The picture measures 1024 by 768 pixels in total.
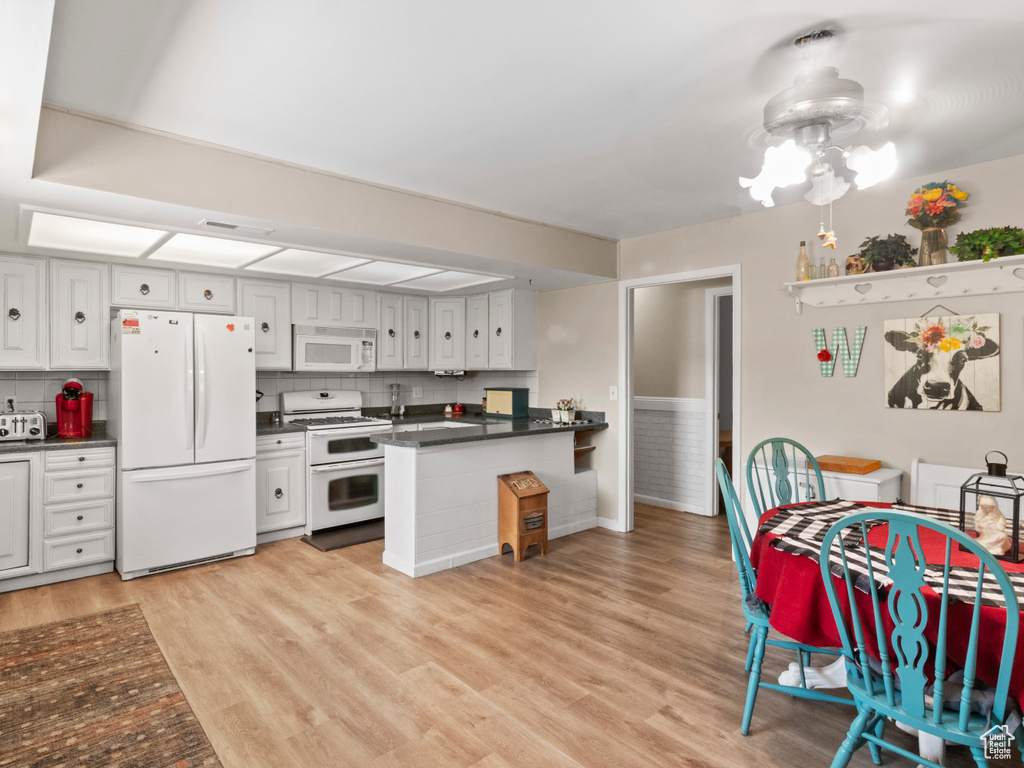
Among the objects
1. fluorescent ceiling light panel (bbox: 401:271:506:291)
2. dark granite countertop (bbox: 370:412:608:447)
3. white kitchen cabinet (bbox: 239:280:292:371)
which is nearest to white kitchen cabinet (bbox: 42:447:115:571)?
white kitchen cabinet (bbox: 239:280:292:371)

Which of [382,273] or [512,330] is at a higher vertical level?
[382,273]

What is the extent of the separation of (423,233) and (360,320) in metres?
1.92

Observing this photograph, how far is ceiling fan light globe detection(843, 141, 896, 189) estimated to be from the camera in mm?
2133

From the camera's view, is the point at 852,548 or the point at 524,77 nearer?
the point at 852,548

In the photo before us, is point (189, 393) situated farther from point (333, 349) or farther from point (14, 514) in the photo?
point (333, 349)

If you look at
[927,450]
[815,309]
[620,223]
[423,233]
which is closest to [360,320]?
[423,233]

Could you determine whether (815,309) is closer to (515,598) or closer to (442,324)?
(515,598)

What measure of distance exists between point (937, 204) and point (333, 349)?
4429mm

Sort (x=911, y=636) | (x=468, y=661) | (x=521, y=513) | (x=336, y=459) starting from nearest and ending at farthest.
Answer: (x=911, y=636) < (x=468, y=661) < (x=521, y=513) < (x=336, y=459)

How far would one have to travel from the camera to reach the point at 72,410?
4043 mm

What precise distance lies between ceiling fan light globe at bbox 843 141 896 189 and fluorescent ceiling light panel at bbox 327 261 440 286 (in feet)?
9.48

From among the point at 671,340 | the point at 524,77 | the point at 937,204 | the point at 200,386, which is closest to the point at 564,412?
the point at 671,340

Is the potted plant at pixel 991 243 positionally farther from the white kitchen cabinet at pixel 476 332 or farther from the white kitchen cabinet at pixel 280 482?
the white kitchen cabinet at pixel 280 482

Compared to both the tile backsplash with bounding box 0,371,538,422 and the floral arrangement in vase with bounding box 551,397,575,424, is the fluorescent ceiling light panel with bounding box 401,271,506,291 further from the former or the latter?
the floral arrangement in vase with bounding box 551,397,575,424
